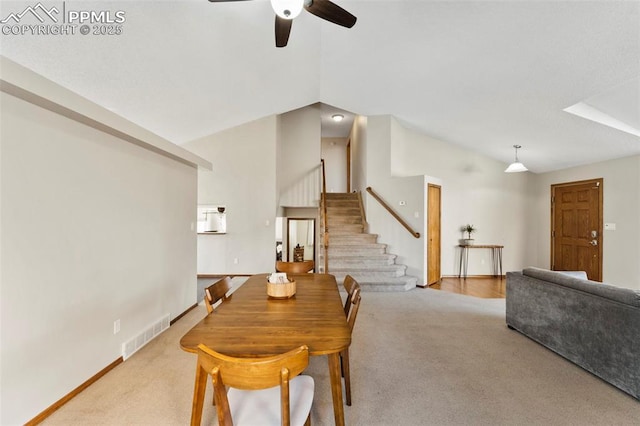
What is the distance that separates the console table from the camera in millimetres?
6242

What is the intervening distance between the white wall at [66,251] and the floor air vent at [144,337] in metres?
0.05

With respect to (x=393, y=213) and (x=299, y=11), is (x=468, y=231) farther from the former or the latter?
(x=299, y=11)

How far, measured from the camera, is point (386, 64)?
4.02 m

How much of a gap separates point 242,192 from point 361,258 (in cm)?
308

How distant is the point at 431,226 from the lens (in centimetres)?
560

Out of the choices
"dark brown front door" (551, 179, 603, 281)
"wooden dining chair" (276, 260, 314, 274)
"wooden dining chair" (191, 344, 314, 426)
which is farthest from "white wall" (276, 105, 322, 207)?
"wooden dining chair" (191, 344, 314, 426)

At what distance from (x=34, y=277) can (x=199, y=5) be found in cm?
256

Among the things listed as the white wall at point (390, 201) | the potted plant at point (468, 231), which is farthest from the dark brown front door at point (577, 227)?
the white wall at point (390, 201)

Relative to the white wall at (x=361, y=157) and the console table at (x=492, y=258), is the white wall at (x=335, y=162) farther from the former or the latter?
the console table at (x=492, y=258)

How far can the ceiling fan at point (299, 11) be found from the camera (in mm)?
1876

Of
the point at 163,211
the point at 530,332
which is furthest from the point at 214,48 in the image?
the point at 530,332

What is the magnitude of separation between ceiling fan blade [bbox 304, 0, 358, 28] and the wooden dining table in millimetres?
2157

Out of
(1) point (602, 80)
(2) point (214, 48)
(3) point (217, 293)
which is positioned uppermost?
(2) point (214, 48)

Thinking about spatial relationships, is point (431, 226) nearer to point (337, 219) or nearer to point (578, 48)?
point (337, 219)
